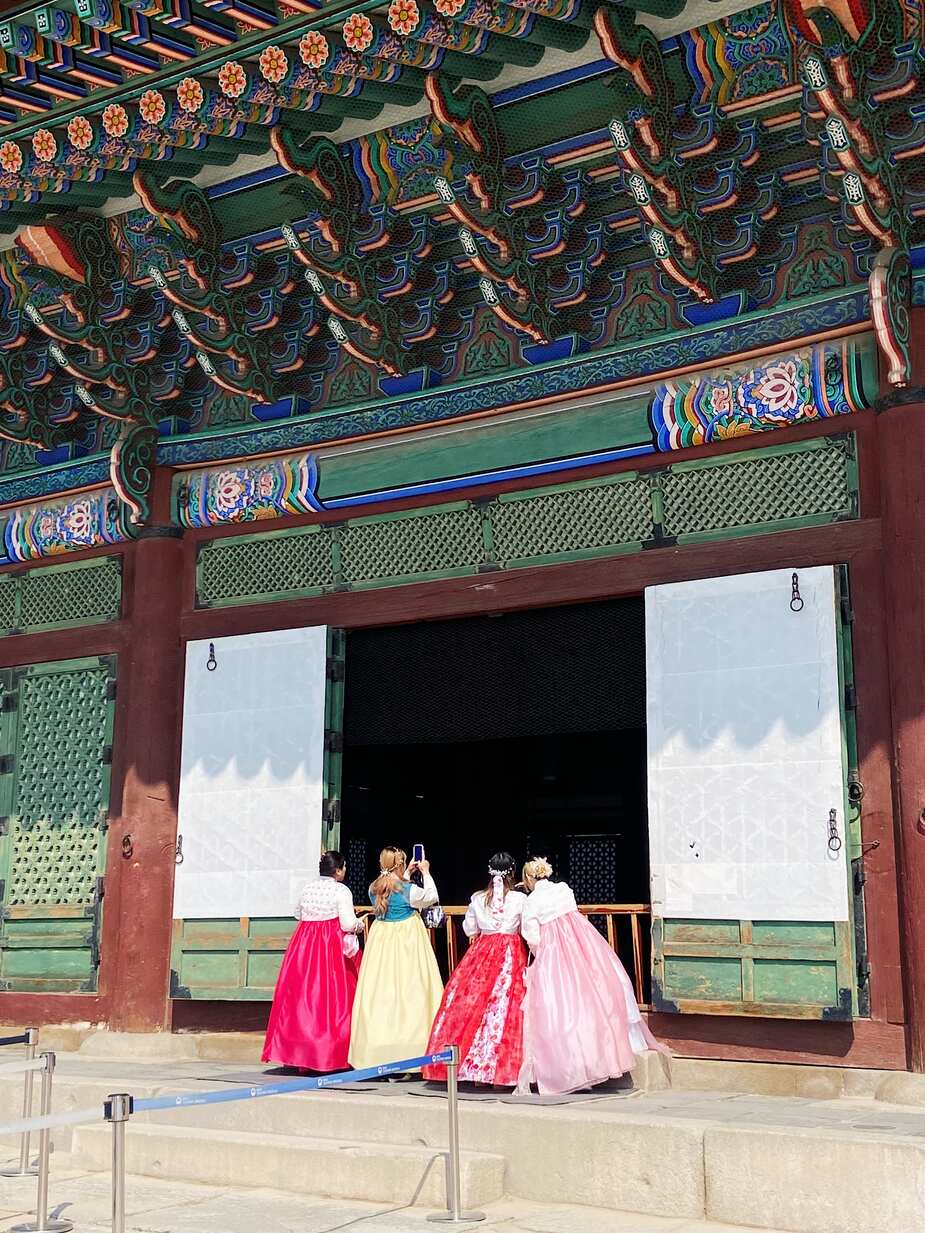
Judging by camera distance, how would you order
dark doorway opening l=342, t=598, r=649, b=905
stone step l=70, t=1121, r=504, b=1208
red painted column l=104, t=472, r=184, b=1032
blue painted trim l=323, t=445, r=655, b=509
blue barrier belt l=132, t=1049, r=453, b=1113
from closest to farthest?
blue barrier belt l=132, t=1049, r=453, b=1113 < stone step l=70, t=1121, r=504, b=1208 < blue painted trim l=323, t=445, r=655, b=509 < dark doorway opening l=342, t=598, r=649, b=905 < red painted column l=104, t=472, r=184, b=1032

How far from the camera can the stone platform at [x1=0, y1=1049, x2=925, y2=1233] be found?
468 cm

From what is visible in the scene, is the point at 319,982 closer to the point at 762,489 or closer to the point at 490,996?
the point at 490,996

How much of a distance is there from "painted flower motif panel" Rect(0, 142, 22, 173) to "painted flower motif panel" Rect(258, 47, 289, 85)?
151 cm

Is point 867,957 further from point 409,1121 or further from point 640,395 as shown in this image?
point 640,395

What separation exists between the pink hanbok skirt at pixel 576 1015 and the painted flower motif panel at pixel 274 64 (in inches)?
153

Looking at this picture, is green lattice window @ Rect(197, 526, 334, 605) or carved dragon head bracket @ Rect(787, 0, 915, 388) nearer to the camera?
carved dragon head bracket @ Rect(787, 0, 915, 388)

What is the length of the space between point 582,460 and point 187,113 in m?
2.46

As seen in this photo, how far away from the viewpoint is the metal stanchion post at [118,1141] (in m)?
3.91

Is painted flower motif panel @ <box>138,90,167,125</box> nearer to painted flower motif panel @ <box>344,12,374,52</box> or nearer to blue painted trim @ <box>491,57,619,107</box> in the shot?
painted flower motif panel @ <box>344,12,374,52</box>

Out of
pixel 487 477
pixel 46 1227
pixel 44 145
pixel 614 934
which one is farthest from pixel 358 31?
pixel 46 1227

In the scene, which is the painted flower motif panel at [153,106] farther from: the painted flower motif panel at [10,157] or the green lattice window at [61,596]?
the green lattice window at [61,596]

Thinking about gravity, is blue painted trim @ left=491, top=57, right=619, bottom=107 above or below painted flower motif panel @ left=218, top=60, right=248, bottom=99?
above

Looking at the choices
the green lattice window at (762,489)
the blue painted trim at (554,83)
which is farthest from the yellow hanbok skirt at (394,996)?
the blue painted trim at (554,83)

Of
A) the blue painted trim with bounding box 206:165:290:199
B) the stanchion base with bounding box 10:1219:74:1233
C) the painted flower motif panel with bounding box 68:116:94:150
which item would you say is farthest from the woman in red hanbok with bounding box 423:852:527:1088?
the painted flower motif panel with bounding box 68:116:94:150
